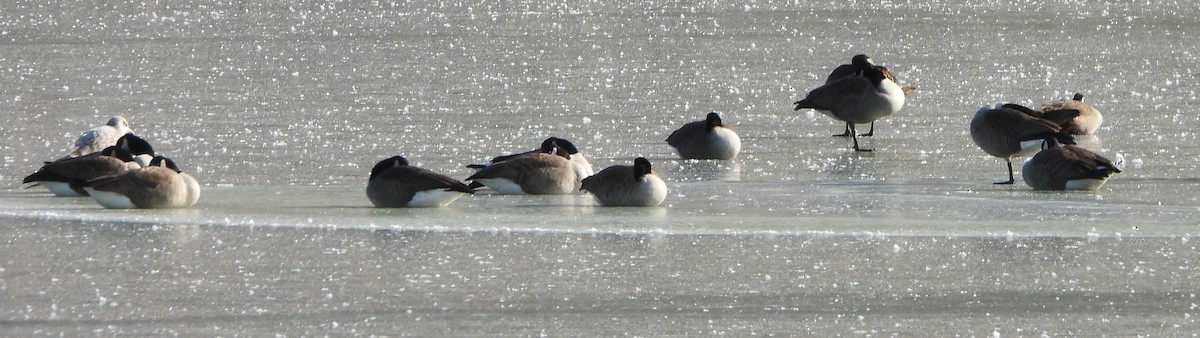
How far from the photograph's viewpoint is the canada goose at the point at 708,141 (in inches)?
450

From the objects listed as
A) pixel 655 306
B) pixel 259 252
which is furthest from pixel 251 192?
pixel 655 306

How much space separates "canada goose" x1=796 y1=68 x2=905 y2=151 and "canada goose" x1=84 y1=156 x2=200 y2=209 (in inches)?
212

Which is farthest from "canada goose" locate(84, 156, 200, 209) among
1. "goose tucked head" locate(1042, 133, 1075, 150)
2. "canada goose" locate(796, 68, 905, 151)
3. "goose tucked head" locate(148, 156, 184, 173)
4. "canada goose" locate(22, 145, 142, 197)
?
"canada goose" locate(796, 68, 905, 151)

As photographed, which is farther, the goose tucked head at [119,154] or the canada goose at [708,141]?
the canada goose at [708,141]

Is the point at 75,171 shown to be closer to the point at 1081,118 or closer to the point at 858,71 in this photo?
the point at 858,71

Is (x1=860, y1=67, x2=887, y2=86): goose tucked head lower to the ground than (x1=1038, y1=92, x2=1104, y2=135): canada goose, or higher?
higher

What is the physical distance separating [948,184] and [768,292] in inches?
151

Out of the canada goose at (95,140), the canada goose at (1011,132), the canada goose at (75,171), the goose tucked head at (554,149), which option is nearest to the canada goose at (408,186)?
the goose tucked head at (554,149)

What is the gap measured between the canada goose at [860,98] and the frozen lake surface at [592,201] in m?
0.24

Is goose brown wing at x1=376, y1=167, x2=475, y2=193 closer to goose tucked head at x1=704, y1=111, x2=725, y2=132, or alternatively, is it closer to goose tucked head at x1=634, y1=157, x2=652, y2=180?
goose tucked head at x1=634, y1=157, x2=652, y2=180

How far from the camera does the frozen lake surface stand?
6.02m

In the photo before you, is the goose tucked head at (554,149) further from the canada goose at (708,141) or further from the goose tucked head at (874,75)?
the goose tucked head at (874,75)

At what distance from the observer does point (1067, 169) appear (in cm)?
937

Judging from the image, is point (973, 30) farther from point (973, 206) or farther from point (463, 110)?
point (973, 206)
